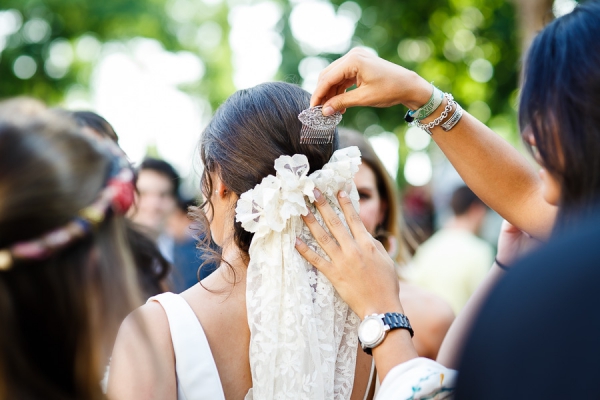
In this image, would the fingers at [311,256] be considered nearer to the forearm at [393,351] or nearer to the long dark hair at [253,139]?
the long dark hair at [253,139]

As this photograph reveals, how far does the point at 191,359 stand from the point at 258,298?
0.91 ft

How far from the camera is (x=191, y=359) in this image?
174cm

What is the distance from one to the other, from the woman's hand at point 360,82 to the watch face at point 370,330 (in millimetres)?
688

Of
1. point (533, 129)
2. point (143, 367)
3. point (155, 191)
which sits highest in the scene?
point (533, 129)

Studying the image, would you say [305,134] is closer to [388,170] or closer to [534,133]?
[534,133]

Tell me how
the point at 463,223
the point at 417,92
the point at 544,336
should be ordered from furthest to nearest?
the point at 463,223, the point at 417,92, the point at 544,336

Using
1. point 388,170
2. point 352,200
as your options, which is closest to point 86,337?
point 352,200

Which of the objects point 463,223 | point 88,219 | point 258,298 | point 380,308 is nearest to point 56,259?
point 88,219

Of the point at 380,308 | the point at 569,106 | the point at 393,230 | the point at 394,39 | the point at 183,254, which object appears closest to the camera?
the point at 569,106

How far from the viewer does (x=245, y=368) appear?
1.86 m

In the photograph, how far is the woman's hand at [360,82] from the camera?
1.96m

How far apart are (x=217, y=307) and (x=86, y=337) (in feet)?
2.06

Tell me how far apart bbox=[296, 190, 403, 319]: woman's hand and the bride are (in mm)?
51

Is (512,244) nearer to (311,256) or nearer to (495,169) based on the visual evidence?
(495,169)
